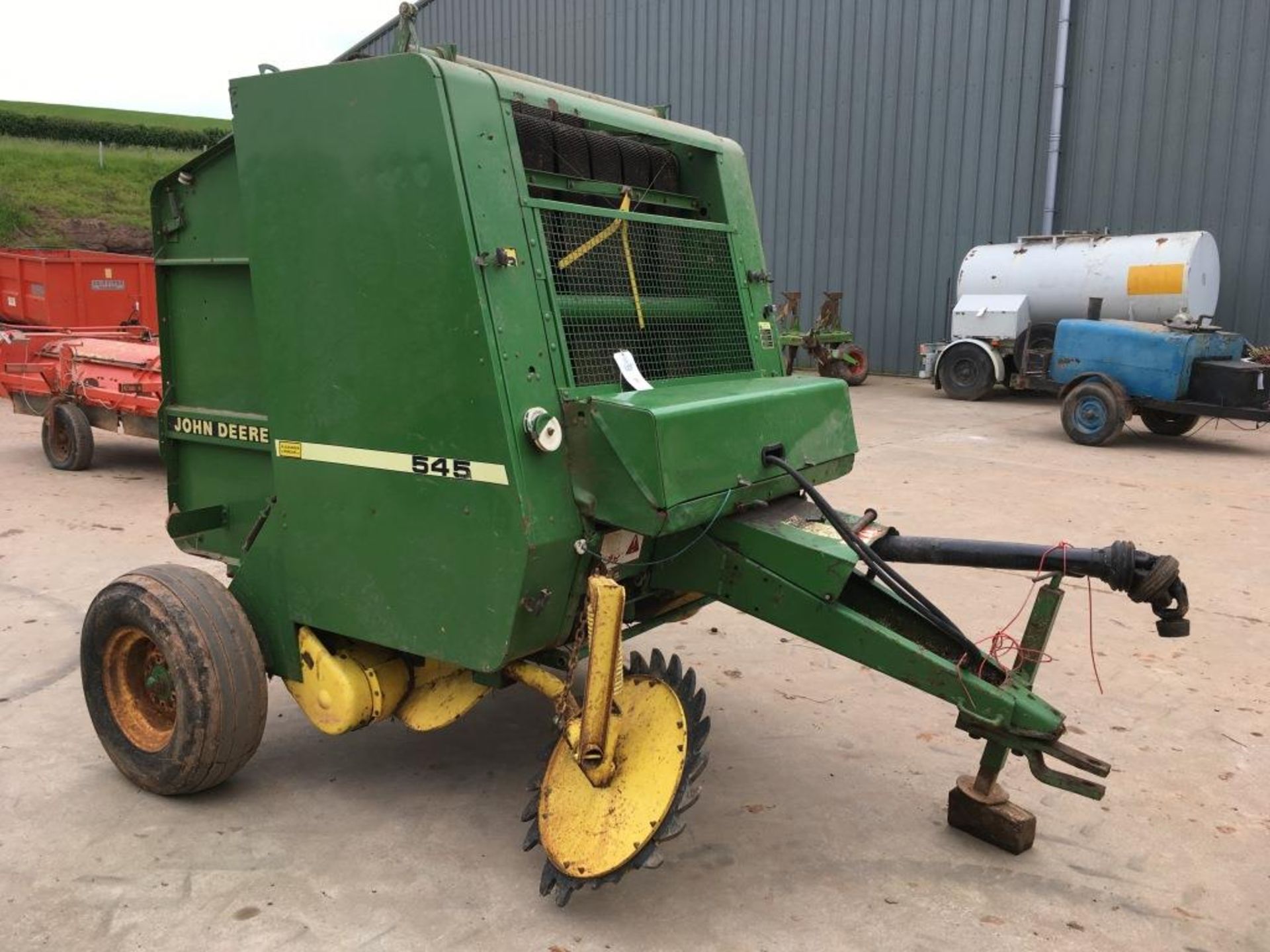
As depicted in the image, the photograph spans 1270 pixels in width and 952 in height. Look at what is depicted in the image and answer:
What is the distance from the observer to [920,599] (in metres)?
2.88

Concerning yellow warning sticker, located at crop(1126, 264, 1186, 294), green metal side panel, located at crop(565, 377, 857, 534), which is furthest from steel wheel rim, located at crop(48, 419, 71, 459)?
yellow warning sticker, located at crop(1126, 264, 1186, 294)

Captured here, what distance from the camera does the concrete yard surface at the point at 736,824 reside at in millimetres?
2686

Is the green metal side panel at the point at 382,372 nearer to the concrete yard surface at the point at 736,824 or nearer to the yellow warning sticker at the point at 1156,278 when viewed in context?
the concrete yard surface at the point at 736,824

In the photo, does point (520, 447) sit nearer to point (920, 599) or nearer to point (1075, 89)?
point (920, 599)

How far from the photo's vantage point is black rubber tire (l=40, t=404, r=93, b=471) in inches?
349

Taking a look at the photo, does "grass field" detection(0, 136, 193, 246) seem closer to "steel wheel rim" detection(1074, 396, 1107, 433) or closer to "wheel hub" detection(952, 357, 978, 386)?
"wheel hub" detection(952, 357, 978, 386)

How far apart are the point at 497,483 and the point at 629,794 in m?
0.88

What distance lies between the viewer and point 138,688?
3484mm

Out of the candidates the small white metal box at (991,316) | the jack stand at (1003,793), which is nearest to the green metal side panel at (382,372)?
the jack stand at (1003,793)

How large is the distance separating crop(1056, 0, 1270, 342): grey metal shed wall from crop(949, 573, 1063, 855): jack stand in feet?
43.5

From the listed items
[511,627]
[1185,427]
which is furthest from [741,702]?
[1185,427]

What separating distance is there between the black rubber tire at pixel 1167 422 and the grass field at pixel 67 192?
64.4 ft

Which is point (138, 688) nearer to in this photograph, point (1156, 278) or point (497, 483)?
point (497, 483)

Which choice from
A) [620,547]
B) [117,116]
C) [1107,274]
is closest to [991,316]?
[1107,274]
